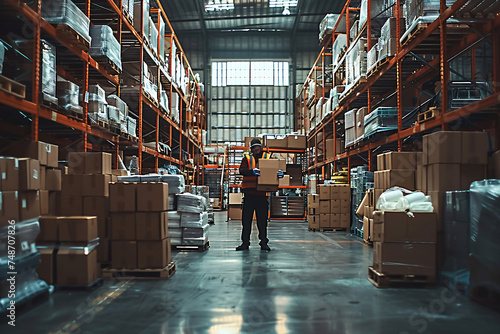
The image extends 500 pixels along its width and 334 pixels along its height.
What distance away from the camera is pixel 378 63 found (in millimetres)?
8539

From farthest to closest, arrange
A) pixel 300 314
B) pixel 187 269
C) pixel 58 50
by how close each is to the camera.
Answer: pixel 58 50
pixel 187 269
pixel 300 314

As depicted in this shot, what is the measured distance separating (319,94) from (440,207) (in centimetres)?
1211

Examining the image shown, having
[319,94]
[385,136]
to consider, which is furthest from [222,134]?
[385,136]

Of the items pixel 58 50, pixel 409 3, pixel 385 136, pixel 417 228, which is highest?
pixel 409 3

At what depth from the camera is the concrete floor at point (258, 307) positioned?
120 inches

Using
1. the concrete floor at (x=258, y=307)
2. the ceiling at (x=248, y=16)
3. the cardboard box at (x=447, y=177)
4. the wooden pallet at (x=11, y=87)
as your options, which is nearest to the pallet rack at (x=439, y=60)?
the cardboard box at (x=447, y=177)

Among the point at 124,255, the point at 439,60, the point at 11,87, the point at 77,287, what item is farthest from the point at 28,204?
the point at 439,60

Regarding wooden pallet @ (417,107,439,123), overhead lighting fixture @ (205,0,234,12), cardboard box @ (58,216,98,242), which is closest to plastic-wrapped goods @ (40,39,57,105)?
cardboard box @ (58,216,98,242)

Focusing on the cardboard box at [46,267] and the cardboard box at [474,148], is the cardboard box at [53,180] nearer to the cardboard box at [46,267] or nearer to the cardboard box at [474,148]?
the cardboard box at [46,267]

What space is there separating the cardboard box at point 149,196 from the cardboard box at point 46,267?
1.09 m

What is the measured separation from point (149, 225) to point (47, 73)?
9.05 feet

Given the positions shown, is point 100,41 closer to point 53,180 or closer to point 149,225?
point 53,180

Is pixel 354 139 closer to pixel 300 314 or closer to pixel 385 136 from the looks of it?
pixel 385 136

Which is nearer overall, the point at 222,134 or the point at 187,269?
the point at 187,269
